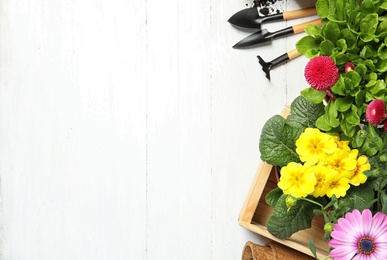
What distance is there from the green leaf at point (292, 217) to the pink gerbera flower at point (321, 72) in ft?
0.73

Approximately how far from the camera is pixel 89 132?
4.41 ft

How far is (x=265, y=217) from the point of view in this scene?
1.35 m

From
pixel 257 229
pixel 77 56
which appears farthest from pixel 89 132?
pixel 257 229

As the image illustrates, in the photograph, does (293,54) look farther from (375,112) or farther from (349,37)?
(375,112)

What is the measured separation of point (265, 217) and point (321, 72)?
0.38 metres

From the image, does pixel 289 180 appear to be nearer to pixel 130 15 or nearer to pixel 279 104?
pixel 279 104

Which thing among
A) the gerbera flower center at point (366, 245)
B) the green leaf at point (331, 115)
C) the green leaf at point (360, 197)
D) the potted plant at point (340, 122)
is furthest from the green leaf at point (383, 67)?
the gerbera flower center at point (366, 245)

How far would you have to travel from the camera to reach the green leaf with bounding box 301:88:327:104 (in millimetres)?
1157

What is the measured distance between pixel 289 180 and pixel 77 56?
1.68ft

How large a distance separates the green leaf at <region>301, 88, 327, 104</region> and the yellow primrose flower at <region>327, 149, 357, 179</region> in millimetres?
97

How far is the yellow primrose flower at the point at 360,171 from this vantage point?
3.74ft

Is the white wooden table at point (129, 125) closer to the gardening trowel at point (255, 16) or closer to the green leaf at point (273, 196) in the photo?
the gardening trowel at point (255, 16)

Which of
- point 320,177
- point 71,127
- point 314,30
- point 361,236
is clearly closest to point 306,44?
point 314,30

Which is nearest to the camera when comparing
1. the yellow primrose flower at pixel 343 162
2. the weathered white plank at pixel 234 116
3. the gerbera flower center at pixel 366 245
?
the gerbera flower center at pixel 366 245
